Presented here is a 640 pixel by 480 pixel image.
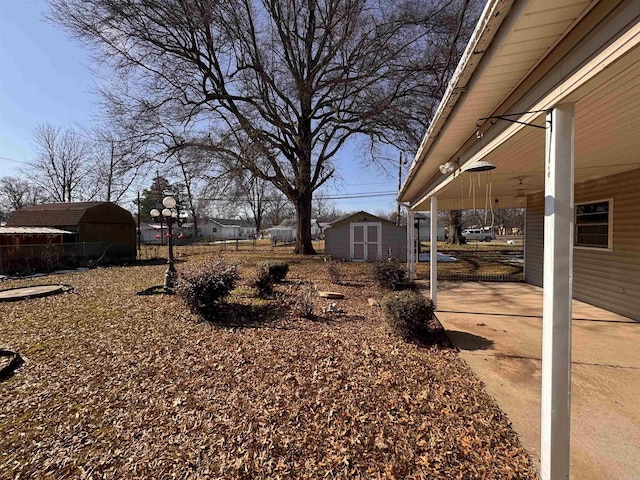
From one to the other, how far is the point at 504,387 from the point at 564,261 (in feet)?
6.62

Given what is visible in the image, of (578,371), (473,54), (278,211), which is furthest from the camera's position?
(278,211)

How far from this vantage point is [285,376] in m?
3.27

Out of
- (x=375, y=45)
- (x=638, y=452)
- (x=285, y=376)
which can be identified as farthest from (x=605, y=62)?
(x=375, y=45)

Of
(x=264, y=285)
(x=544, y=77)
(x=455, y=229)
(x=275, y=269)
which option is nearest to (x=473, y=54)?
(x=544, y=77)

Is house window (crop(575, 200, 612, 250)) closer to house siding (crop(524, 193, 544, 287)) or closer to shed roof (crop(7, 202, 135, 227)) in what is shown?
house siding (crop(524, 193, 544, 287))

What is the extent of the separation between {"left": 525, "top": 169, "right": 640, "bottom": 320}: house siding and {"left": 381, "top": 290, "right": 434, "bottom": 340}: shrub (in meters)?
3.90

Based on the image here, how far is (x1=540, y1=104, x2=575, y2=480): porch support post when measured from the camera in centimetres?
169

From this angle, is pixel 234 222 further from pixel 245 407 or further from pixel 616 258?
pixel 245 407

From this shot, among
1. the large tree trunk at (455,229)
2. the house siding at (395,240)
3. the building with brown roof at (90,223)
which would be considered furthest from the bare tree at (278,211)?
the house siding at (395,240)

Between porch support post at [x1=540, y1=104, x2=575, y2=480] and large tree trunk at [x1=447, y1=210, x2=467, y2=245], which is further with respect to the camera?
large tree trunk at [x1=447, y1=210, x2=467, y2=245]

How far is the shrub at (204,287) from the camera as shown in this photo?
5.40m

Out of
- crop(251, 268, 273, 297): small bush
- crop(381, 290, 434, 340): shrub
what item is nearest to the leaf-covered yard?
crop(381, 290, 434, 340): shrub

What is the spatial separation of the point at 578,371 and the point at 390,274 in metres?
4.75

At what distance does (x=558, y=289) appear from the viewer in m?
1.73
